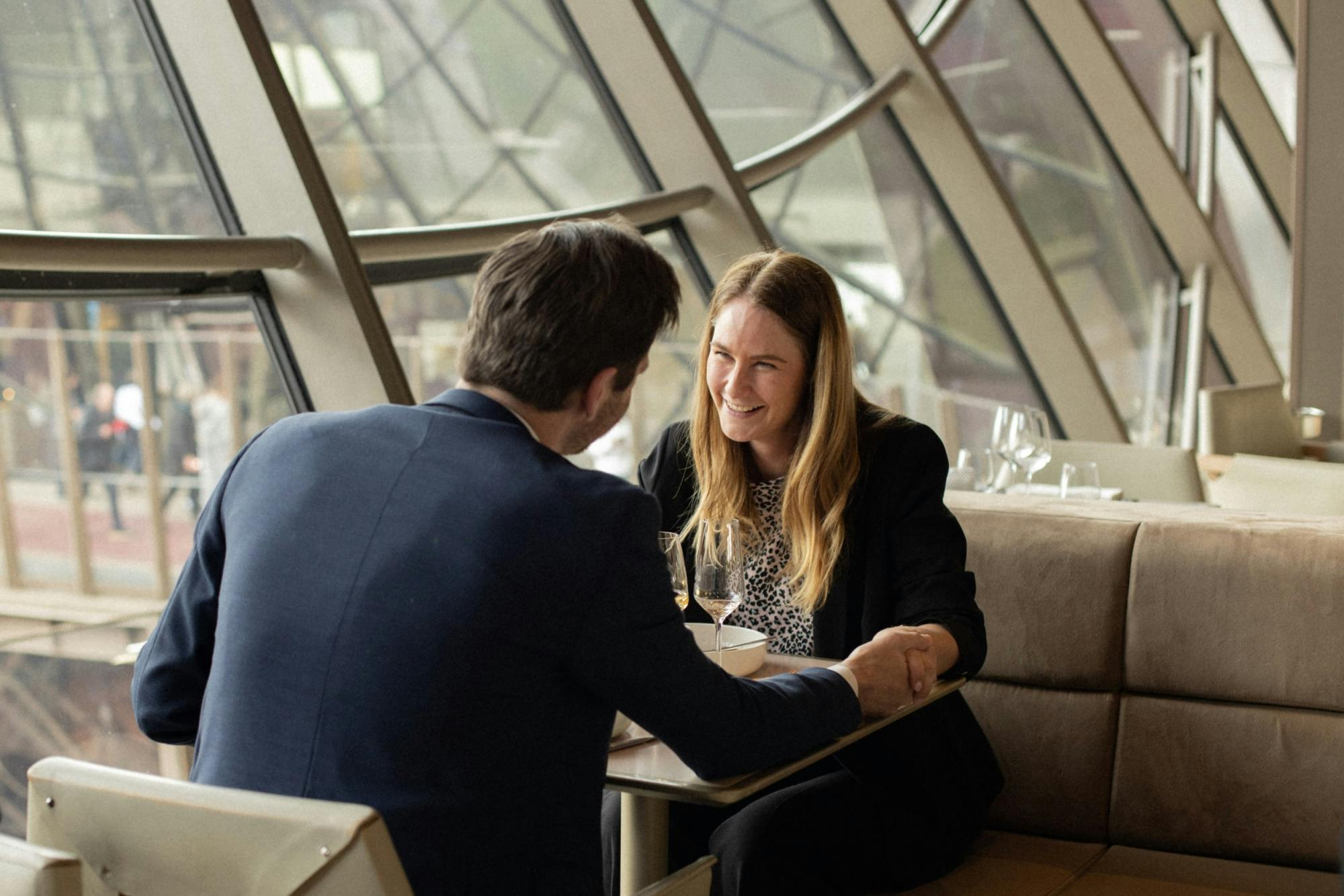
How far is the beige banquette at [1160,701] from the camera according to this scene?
2.16 metres

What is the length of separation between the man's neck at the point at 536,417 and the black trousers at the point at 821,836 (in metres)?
→ 0.76

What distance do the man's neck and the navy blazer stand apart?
2 centimetres

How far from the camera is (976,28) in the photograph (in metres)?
7.15

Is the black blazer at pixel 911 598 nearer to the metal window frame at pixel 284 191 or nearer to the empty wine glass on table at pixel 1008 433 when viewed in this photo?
the metal window frame at pixel 284 191

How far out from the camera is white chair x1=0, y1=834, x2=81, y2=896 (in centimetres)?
110

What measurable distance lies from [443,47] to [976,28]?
13.3 feet

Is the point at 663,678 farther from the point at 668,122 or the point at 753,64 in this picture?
the point at 753,64

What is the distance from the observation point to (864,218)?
19.4ft

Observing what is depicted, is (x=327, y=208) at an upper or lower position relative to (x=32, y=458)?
upper

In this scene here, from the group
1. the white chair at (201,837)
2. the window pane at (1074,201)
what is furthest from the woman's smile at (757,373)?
the window pane at (1074,201)

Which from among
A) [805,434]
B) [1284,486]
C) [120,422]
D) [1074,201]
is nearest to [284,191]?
[120,422]

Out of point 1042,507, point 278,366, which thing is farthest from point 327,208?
point 1042,507

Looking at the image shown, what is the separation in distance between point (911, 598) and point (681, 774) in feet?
2.25

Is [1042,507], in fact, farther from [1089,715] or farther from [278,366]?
[278,366]
